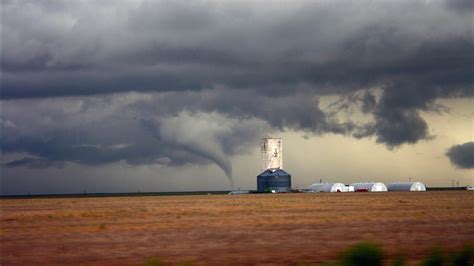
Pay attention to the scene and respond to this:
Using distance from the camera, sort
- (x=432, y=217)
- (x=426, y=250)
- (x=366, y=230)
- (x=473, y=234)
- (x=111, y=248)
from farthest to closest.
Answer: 1. (x=432, y=217)
2. (x=366, y=230)
3. (x=473, y=234)
4. (x=111, y=248)
5. (x=426, y=250)

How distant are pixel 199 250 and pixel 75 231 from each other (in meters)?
17.3

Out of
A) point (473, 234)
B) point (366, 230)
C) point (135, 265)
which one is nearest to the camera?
point (135, 265)

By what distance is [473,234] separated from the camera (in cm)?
4269

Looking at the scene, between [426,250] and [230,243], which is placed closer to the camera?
[426,250]

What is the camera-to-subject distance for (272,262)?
97.8ft

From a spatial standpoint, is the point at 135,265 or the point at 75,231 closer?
the point at 135,265

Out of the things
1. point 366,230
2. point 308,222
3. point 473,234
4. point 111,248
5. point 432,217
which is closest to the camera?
point 111,248

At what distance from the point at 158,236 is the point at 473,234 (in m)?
20.2

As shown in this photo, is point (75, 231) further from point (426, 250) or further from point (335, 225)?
point (426, 250)

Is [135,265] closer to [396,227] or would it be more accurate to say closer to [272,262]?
[272,262]

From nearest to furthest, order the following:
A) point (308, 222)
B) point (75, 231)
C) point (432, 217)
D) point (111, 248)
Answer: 1. point (111, 248)
2. point (75, 231)
3. point (308, 222)
4. point (432, 217)

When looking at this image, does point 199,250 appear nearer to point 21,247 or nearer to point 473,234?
point 21,247

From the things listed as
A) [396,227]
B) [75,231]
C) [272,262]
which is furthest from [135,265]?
[396,227]

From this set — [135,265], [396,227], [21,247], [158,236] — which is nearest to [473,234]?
[396,227]
